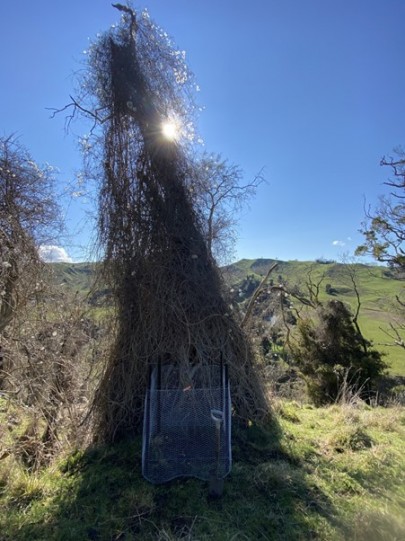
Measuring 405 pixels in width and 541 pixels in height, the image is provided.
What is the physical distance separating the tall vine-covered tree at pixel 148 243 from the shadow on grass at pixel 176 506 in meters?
0.62

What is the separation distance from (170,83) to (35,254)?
3.34m

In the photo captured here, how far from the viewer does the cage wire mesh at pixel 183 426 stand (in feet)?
10.6

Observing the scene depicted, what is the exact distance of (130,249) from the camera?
13.7 ft

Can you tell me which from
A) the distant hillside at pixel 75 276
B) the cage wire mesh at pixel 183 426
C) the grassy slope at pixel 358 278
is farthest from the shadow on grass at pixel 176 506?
the grassy slope at pixel 358 278

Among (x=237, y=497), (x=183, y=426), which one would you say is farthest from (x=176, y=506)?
(x=183, y=426)

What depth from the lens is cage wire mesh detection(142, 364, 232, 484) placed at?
3.24 metres

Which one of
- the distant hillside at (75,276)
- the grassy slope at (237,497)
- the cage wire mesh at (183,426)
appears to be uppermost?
the distant hillside at (75,276)

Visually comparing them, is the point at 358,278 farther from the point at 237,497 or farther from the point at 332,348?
the point at 237,497

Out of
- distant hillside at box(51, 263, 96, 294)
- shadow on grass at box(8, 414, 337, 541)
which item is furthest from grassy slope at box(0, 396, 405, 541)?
distant hillside at box(51, 263, 96, 294)

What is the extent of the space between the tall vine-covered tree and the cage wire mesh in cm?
22

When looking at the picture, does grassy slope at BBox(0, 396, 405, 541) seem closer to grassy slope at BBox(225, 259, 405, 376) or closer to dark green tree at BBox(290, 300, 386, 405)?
grassy slope at BBox(225, 259, 405, 376)

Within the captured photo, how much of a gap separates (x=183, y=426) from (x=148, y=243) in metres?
2.09

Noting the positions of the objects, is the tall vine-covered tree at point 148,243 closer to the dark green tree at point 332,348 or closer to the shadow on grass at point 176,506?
the shadow on grass at point 176,506

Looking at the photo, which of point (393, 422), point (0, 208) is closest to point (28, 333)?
point (0, 208)
